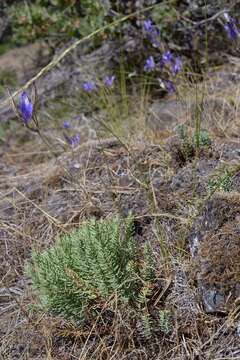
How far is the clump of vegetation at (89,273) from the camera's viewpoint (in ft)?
6.09

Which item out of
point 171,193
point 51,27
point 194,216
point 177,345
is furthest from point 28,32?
Result: point 177,345

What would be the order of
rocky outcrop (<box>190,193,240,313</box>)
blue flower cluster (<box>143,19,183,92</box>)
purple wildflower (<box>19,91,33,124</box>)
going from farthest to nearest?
blue flower cluster (<box>143,19,183,92</box>)
purple wildflower (<box>19,91,33,124</box>)
rocky outcrop (<box>190,193,240,313</box>)

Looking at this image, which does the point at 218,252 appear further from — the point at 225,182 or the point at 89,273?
the point at 89,273

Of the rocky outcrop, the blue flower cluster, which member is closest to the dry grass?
the rocky outcrop

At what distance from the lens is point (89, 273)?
75.7 inches

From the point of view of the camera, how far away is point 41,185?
115 inches

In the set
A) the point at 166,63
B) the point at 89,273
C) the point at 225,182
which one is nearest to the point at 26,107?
the point at 89,273

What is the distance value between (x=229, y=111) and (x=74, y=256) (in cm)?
154

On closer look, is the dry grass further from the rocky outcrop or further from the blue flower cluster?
the blue flower cluster

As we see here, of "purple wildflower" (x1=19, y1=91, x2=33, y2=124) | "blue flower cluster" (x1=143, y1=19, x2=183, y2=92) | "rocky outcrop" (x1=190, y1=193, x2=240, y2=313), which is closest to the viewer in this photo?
"rocky outcrop" (x1=190, y1=193, x2=240, y2=313)

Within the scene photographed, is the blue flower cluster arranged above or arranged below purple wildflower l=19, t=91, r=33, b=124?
below

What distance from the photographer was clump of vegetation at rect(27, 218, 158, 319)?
6.09 feet

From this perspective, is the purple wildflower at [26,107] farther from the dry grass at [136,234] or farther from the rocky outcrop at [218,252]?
the rocky outcrop at [218,252]

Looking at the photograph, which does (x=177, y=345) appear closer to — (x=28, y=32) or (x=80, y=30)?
(x=80, y=30)
